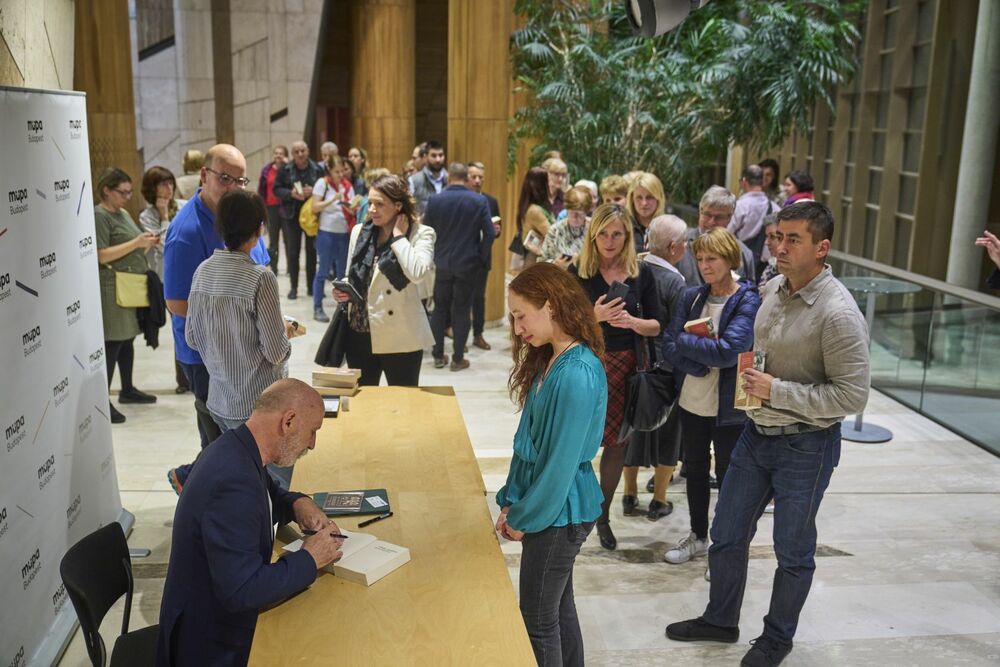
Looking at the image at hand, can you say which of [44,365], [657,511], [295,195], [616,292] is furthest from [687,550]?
[295,195]

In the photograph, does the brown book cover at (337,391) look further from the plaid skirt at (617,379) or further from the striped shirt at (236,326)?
the plaid skirt at (617,379)

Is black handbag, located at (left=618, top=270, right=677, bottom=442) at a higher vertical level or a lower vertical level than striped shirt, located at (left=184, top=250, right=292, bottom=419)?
lower

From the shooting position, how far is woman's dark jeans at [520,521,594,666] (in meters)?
2.98

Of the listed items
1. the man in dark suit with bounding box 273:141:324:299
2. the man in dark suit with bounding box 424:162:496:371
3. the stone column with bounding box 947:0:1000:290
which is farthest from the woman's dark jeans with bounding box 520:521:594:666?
the man in dark suit with bounding box 273:141:324:299

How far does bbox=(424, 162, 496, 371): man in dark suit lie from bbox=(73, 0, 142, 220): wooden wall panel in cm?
256

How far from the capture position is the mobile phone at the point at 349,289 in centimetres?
503

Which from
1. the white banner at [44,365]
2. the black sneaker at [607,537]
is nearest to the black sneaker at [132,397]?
the white banner at [44,365]

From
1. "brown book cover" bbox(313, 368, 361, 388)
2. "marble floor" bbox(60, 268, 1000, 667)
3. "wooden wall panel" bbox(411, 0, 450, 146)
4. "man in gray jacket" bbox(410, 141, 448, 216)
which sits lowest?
"marble floor" bbox(60, 268, 1000, 667)

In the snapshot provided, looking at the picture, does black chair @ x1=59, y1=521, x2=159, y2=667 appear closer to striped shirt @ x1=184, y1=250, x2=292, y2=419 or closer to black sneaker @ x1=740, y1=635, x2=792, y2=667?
striped shirt @ x1=184, y1=250, x2=292, y2=419

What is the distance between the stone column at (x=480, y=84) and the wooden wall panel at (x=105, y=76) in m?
3.40

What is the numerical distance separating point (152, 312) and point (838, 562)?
4.71 m

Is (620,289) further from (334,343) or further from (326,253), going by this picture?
(326,253)

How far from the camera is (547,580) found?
3008mm

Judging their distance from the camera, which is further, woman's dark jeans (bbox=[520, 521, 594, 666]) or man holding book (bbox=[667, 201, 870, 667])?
man holding book (bbox=[667, 201, 870, 667])
